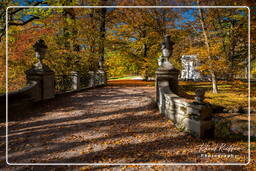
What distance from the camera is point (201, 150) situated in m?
3.11

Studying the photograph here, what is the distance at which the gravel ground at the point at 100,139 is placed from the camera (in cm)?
292

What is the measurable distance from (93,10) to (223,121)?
44.4 ft

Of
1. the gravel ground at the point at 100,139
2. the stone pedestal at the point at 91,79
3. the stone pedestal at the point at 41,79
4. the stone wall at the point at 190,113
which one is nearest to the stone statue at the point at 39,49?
the stone pedestal at the point at 41,79

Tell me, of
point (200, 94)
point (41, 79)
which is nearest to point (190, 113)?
point (200, 94)

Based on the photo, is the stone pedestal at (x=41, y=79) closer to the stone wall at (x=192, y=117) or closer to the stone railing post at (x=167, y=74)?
the stone railing post at (x=167, y=74)

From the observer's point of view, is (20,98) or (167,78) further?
(167,78)

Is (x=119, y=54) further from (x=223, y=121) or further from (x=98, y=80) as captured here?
(x=223, y=121)

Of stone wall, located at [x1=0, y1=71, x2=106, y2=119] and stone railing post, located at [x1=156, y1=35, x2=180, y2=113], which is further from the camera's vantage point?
stone railing post, located at [x1=156, y1=35, x2=180, y2=113]

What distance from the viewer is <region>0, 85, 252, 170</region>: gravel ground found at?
2.92 meters

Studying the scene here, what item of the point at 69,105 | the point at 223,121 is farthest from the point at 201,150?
the point at 69,105

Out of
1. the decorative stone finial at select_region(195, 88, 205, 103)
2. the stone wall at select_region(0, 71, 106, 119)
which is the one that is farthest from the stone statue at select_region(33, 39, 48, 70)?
the decorative stone finial at select_region(195, 88, 205, 103)

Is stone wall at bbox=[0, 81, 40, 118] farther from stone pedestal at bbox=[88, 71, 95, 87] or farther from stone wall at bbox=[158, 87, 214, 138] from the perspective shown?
stone pedestal at bbox=[88, 71, 95, 87]

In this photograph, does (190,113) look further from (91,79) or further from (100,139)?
(91,79)

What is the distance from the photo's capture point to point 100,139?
374 centimetres
